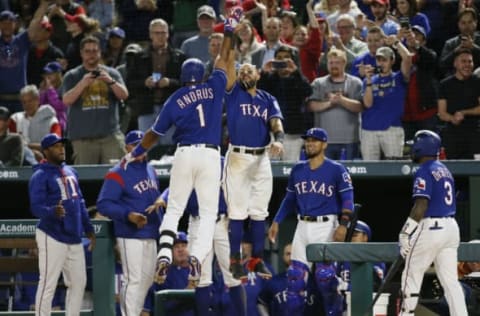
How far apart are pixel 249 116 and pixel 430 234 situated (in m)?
1.67

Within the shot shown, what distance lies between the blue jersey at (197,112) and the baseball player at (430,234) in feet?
5.28

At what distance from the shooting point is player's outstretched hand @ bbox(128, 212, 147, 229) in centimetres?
1024

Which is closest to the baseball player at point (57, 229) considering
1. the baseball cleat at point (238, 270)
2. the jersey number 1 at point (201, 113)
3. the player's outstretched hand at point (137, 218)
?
the player's outstretched hand at point (137, 218)

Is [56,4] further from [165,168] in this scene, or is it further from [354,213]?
[354,213]

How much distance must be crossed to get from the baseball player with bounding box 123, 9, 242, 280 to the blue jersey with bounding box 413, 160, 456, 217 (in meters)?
1.59

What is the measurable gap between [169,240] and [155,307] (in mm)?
1363

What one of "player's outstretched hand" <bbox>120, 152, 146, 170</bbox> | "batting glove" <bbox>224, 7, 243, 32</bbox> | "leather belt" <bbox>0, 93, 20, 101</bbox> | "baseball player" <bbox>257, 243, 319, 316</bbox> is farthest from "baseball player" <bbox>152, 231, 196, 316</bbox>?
"leather belt" <bbox>0, 93, 20, 101</bbox>

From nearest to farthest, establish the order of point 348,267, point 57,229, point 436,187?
point 436,187 < point 57,229 < point 348,267

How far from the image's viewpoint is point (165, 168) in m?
12.1

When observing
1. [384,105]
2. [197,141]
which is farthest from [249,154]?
[384,105]

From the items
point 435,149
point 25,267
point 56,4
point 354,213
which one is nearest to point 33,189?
point 25,267

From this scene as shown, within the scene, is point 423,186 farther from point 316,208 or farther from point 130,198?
point 130,198

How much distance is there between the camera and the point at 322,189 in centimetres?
1020

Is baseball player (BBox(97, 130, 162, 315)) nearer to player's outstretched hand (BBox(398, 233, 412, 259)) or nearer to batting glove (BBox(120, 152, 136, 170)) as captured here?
batting glove (BBox(120, 152, 136, 170))
